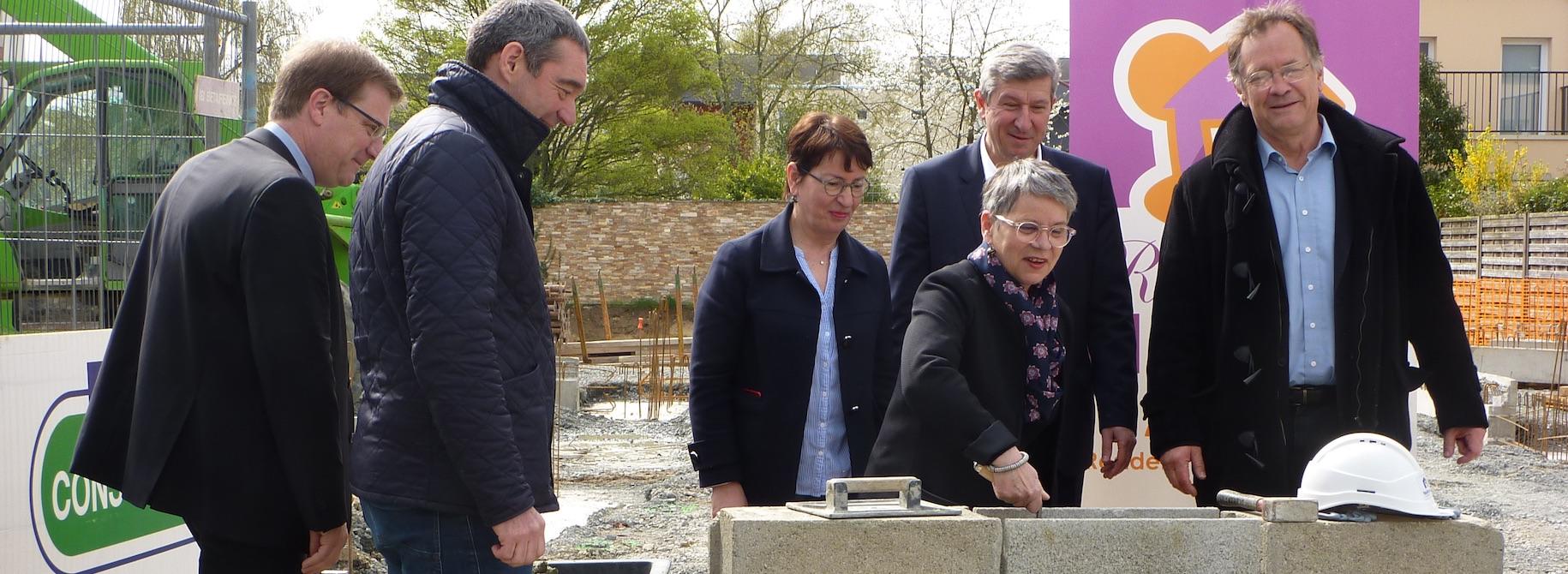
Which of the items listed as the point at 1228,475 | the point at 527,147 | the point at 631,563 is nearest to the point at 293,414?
the point at 527,147

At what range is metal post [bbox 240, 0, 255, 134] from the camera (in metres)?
5.46

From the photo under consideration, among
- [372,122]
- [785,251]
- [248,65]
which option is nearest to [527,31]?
[372,122]

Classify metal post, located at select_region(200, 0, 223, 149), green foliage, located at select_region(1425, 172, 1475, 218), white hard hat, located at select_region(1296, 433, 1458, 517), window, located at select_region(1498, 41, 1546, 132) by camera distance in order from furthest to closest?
window, located at select_region(1498, 41, 1546, 132)
green foliage, located at select_region(1425, 172, 1475, 218)
metal post, located at select_region(200, 0, 223, 149)
white hard hat, located at select_region(1296, 433, 1458, 517)

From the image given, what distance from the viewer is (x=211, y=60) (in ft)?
17.4

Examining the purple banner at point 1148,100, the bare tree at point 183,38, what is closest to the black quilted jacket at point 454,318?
the bare tree at point 183,38

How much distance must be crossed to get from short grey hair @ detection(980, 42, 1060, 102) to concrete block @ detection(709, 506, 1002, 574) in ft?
5.36

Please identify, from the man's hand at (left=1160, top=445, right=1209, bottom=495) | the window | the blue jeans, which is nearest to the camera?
the blue jeans

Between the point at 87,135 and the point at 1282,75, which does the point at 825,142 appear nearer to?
the point at 1282,75

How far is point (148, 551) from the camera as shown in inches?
185

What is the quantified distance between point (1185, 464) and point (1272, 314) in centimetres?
43

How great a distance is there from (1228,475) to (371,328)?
201cm

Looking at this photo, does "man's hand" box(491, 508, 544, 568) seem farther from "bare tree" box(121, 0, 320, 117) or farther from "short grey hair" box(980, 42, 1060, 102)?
"bare tree" box(121, 0, 320, 117)

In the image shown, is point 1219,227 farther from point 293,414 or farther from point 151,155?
point 151,155

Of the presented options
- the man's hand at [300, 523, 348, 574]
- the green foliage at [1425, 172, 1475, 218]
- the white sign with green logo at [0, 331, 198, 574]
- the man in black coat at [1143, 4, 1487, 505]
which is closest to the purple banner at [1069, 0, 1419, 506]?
the man in black coat at [1143, 4, 1487, 505]
